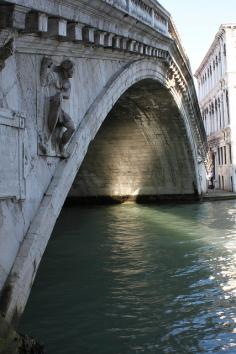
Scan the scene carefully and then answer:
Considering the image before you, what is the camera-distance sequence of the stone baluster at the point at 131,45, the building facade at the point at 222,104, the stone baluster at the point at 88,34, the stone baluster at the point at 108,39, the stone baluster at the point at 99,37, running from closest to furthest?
the stone baluster at the point at 88,34, the stone baluster at the point at 99,37, the stone baluster at the point at 108,39, the stone baluster at the point at 131,45, the building facade at the point at 222,104

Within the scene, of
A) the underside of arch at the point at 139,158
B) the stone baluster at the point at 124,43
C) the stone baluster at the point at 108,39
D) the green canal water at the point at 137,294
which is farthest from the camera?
the underside of arch at the point at 139,158

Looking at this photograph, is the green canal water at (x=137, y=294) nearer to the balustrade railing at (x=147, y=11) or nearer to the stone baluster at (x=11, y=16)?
the stone baluster at (x=11, y=16)

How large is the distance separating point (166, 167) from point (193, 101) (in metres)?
3.25

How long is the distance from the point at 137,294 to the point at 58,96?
2555 millimetres

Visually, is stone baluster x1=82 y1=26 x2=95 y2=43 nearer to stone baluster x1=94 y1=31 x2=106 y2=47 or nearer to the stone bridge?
the stone bridge

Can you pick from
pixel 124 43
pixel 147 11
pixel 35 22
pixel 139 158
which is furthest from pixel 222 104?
pixel 35 22

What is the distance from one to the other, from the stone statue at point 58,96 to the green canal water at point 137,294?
180 cm

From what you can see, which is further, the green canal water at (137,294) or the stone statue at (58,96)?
the stone statue at (58,96)

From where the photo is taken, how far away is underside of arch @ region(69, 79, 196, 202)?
18312mm

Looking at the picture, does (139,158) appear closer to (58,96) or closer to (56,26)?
(58,96)

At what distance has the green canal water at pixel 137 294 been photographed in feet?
15.2

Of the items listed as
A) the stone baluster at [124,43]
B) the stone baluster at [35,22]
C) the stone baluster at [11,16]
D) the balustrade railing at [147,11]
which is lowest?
the stone baluster at [11,16]

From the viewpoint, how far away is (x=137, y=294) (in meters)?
6.24

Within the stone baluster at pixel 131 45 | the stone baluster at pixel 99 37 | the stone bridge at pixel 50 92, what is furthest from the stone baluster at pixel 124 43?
the stone baluster at pixel 99 37
